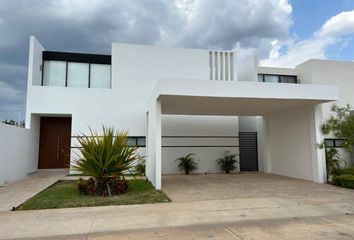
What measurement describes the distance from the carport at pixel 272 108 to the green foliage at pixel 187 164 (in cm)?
279

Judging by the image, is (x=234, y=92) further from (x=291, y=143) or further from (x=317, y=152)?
(x=291, y=143)

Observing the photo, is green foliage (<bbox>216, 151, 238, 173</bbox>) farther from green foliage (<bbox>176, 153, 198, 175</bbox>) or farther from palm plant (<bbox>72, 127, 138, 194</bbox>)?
palm plant (<bbox>72, 127, 138, 194</bbox>)

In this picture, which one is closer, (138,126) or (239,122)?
(138,126)

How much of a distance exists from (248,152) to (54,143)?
34.8 feet

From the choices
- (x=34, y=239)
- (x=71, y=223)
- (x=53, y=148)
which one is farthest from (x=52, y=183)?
(x=34, y=239)

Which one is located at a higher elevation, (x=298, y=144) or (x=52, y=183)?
(x=298, y=144)

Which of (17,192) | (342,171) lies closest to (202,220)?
(17,192)

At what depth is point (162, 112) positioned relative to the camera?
11906 millimetres

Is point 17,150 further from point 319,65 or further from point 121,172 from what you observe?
point 319,65

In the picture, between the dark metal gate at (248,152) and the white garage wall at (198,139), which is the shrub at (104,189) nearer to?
the white garage wall at (198,139)

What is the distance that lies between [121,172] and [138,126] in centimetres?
528

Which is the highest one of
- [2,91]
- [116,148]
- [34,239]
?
[2,91]

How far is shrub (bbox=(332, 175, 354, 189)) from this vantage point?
27.8ft

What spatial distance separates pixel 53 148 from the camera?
1357 cm
